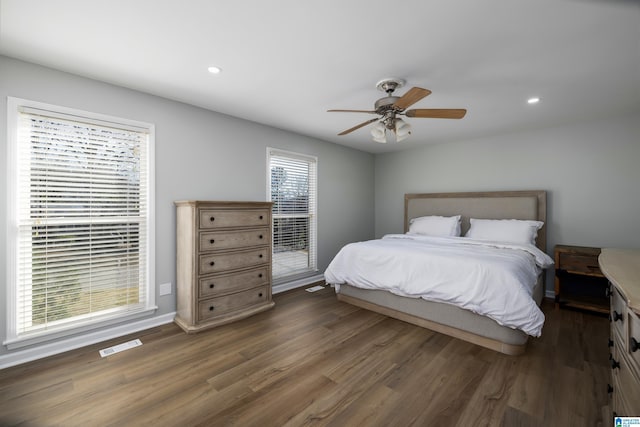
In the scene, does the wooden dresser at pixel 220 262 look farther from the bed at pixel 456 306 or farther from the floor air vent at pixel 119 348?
the bed at pixel 456 306

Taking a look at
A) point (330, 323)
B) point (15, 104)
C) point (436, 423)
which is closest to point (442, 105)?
point (330, 323)

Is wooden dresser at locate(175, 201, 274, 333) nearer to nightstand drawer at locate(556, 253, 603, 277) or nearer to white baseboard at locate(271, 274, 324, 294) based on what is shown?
white baseboard at locate(271, 274, 324, 294)

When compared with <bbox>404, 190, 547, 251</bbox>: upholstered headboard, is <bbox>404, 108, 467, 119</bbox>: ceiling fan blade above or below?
above

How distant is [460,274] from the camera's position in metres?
2.48

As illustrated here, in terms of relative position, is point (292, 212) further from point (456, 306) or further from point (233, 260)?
point (456, 306)

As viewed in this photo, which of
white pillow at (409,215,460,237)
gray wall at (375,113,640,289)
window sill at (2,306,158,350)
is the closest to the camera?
window sill at (2,306,158,350)

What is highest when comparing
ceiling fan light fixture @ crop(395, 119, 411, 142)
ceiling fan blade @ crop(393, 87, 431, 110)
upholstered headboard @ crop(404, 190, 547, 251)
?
ceiling fan blade @ crop(393, 87, 431, 110)

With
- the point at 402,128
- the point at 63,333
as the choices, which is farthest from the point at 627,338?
the point at 63,333

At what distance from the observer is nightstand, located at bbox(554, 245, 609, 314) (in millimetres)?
3014

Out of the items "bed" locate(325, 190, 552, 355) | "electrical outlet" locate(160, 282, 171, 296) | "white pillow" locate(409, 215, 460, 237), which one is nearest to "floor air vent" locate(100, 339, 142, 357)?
"electrical outlet" locate(160, 282, 171, 296)

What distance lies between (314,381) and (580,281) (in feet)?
12.2

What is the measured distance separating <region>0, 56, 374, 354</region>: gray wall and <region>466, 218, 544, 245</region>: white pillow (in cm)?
222

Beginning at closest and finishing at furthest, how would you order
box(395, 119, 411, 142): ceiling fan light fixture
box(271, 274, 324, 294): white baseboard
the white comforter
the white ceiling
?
the white ceiling
the white comforter
box(395, 119, 411, 142): ceiling fan light fixture
box(271, 274, 324, 294): white baseboard

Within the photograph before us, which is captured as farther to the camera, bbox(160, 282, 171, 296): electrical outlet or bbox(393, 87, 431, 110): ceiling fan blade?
bbox(160, 282, 171, 296): electrical outlet
